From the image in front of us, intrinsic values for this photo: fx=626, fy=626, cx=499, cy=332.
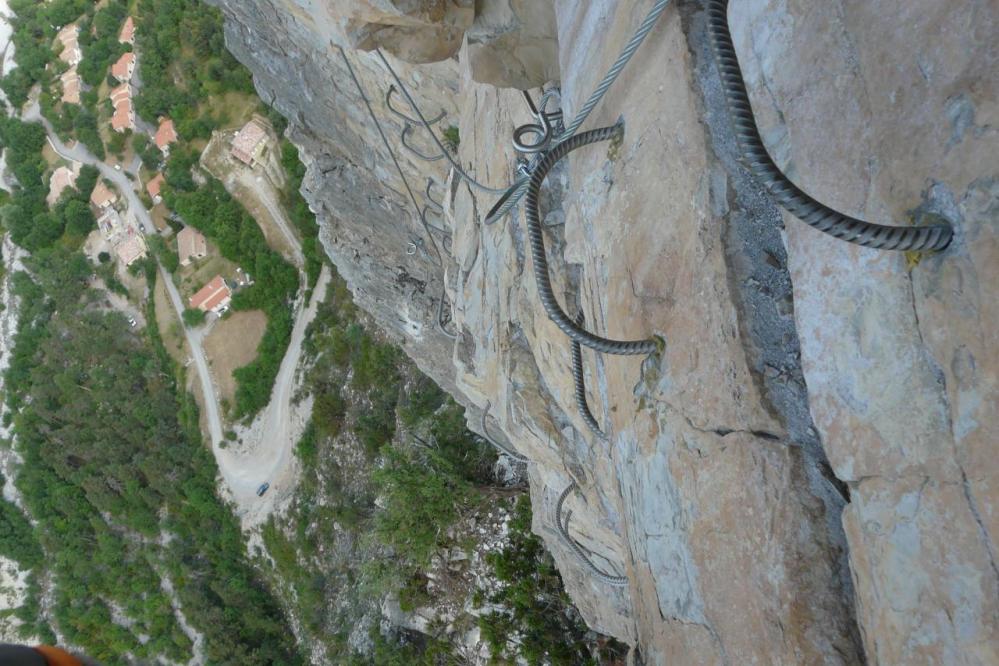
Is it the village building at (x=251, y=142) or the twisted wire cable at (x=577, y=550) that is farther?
the village building at (x=251, y=142)

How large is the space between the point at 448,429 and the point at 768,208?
9212 mm

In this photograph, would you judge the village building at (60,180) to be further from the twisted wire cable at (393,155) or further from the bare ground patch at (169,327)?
the twisted wire cable at (393,155)

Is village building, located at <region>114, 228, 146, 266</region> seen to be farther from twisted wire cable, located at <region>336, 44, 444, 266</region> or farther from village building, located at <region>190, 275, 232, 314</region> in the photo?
twisted wire cable, located at <region>336, 44, 444, 266</region>

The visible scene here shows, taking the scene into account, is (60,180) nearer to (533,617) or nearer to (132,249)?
(132,249)

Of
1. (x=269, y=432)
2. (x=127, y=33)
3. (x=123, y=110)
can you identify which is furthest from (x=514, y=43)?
(x=127, y=33)

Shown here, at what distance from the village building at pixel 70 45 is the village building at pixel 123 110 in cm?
376

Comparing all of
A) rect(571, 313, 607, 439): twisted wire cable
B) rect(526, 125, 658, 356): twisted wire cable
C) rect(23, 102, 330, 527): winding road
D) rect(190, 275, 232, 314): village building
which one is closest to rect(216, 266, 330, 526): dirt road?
rect(23, 102, 330, 527): winding road

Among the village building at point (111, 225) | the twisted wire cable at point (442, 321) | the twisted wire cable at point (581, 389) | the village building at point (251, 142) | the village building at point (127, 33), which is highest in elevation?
the village building at point (127, 33)

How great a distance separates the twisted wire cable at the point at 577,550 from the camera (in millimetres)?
5180

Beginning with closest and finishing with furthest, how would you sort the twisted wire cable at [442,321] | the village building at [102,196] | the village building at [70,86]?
the twisted wire cable at [442,321]
the village building at [102,196]
the village building at [70,86]

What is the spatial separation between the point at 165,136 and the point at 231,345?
7.44 metres

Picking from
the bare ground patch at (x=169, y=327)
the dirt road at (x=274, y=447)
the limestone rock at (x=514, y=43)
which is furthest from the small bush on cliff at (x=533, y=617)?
the bare ground patch at (x=169, y=327)

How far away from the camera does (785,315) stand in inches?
79.7

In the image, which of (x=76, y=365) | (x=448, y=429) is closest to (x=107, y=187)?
(x=76, y=365)
